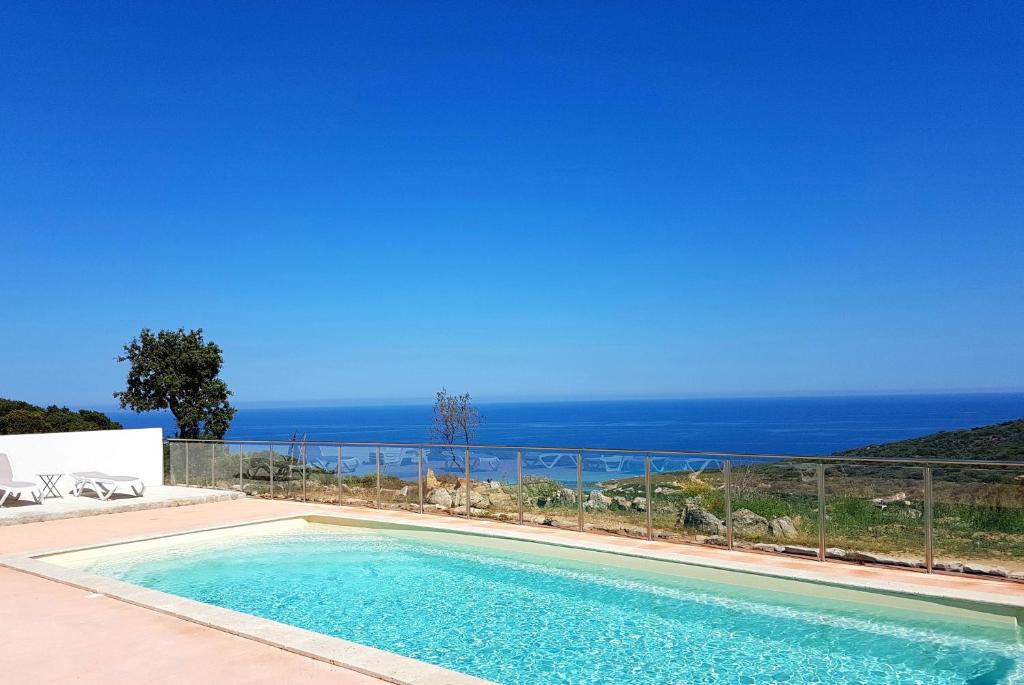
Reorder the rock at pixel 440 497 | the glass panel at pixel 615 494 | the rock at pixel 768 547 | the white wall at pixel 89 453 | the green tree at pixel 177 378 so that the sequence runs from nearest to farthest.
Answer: the rock at pixel 768 547 → the glass panel at pixel 615 494 → the rock at pixel 440 497 → the white wall at pixel 89 453 → the green tree at pixel 177 378

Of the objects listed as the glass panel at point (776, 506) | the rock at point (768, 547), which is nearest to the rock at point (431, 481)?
the glass panel at point (776, 506)

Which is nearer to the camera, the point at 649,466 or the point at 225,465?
the point at 649,466

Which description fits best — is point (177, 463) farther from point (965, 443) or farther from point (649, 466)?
point (965, 443)

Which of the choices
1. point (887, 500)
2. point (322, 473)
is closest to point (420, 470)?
point (322, 473)

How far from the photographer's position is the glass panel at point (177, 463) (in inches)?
595

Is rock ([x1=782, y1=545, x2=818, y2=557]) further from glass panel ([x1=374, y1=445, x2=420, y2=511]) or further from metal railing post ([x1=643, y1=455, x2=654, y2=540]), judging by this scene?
glass panel ([x1=374, y1=445, x2=420, y2=511])

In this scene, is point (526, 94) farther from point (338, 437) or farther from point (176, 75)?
point (338, 437)

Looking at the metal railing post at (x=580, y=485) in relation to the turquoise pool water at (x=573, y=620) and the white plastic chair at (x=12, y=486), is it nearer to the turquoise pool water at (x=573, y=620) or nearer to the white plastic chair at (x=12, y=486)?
the turquoise pool water at (x=573, y=620)

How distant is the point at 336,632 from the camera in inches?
243

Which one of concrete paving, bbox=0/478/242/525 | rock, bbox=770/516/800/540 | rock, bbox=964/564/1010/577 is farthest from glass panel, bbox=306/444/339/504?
rock, bbox=964/564/1010/577

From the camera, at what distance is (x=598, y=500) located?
920 centimetres

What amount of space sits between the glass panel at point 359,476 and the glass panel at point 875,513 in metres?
6.85

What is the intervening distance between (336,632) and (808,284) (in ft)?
188

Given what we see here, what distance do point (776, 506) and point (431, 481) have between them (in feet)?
17.6
